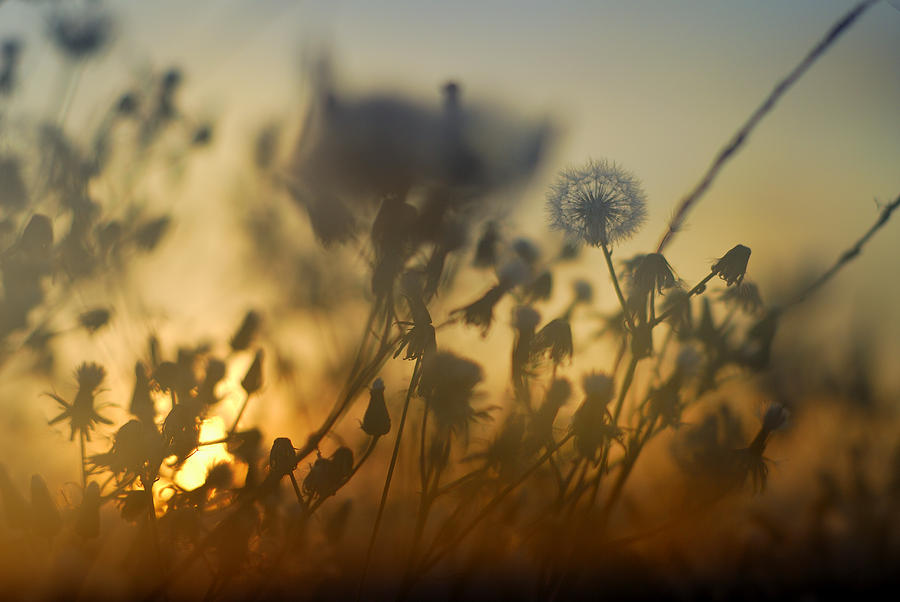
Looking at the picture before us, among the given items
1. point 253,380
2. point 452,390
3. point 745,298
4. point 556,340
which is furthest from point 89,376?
point 745,298

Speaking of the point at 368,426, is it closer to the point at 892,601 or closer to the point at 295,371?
the point at 295,371

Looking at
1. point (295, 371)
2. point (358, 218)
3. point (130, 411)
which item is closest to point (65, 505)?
point (130, 411)

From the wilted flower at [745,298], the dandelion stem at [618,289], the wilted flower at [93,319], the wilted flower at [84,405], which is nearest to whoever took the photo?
the dandelion stem at [618,289]

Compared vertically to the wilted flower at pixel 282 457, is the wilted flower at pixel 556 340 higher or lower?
higher

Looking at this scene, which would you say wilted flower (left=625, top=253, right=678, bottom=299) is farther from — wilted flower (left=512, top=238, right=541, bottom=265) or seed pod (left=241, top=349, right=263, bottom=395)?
seed pod (left=241, top=349, right=263, bottom=395)

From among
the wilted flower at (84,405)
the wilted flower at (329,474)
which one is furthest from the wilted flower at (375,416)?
the wilted flower at (84,405)

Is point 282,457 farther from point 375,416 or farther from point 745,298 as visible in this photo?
point 745,298

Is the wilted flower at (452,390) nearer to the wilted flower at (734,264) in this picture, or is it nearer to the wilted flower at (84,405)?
the wilted flower at (734,264)
